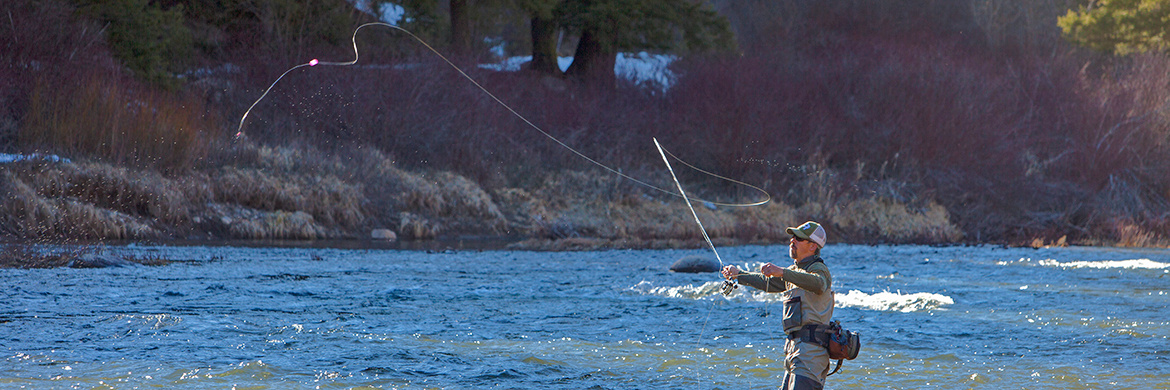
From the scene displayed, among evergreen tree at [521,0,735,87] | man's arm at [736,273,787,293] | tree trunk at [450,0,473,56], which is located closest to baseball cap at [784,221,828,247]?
man's arm at [736,273,787,293]

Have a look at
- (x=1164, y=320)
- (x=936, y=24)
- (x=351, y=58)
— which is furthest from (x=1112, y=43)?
(x=1164, y=320)

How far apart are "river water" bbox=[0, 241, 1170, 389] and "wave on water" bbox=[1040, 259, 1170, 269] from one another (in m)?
0.73

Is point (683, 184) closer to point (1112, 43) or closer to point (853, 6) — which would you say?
point (853, 6)

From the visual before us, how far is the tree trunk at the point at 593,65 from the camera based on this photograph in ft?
98.2

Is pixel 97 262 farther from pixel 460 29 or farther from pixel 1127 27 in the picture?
pixel 1127 27

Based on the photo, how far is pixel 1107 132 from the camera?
29172mm

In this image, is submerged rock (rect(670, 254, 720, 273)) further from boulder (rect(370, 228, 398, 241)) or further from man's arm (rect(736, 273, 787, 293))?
man's arm (rect(736, 273, 787, 293))

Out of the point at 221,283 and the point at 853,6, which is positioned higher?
the point at 853,6

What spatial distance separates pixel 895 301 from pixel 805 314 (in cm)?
641

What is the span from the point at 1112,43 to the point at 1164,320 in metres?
27.4

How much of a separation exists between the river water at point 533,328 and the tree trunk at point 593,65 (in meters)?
15.4

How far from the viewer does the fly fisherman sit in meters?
5.11

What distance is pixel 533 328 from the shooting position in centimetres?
934

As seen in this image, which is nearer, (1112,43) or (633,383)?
(633,383)
